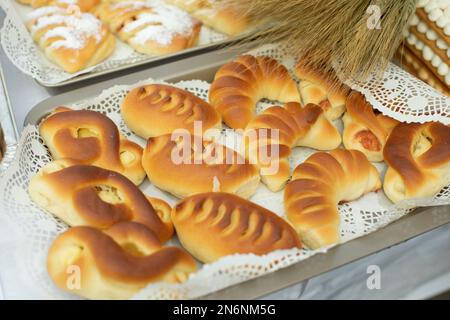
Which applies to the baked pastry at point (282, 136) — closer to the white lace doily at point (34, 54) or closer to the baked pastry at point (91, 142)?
Result: the baked pastry at point (91, 142)

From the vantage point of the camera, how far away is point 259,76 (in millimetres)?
1104

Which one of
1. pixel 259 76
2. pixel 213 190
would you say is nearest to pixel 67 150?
pixel 213 190

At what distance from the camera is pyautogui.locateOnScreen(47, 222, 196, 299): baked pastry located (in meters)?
0.75

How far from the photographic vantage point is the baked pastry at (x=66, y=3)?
1.31 meters

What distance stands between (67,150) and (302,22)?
480 millimetres

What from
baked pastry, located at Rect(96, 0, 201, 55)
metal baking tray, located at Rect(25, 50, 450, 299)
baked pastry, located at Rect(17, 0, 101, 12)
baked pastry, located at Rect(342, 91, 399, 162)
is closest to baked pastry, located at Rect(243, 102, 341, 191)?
baked pastry, located at Rect(342, 91, 399, 162)

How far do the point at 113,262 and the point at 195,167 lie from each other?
0.76 feet

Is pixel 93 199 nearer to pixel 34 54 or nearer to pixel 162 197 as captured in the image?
pixel 162 197

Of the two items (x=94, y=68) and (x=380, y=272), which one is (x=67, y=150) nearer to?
(x=94, y=68)

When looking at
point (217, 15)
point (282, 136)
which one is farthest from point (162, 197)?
point (217, 15)

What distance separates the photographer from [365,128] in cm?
105

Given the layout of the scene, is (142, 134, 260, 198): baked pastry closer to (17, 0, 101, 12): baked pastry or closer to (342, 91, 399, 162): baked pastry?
(342, 91, 399, 162): baked pastry

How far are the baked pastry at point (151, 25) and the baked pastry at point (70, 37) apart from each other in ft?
0.12

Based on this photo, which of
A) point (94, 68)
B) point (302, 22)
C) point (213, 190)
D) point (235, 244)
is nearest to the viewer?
point (235, 244)
